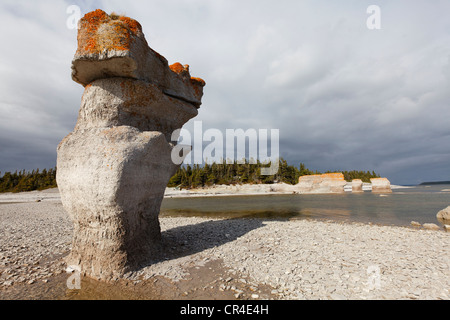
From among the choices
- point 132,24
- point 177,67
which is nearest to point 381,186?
point 177,67

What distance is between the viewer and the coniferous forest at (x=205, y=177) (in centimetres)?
7028

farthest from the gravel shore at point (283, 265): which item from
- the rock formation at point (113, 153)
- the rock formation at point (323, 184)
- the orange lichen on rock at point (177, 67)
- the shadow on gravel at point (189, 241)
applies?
the rock formation at point (323, 184)

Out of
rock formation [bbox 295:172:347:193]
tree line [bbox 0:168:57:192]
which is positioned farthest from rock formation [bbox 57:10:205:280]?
tree line [bbox 0:168:57:192]

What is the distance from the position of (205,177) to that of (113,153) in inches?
2756

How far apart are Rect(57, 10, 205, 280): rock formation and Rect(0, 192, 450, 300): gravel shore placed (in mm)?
1025

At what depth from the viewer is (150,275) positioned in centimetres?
585

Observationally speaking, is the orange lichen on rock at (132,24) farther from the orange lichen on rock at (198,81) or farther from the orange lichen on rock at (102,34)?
the orange lichen on rock at (198,81)

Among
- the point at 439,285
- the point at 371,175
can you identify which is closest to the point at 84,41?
the point at 439,285

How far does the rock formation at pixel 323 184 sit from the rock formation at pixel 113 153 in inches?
2589

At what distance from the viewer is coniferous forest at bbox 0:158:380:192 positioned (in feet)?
231

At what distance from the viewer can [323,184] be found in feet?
215

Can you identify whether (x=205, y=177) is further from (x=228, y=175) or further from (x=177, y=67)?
(x=177, y=67)

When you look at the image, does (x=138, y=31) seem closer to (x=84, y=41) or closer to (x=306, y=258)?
(x=84, y=41)
